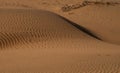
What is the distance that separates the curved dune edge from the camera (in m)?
7.32

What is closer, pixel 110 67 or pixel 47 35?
Result: pixel 110 67

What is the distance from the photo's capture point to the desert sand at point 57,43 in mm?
7414

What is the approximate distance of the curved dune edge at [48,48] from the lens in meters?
7.32

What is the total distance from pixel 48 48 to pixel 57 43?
2.29 ft

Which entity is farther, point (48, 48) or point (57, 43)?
point (57, 43)

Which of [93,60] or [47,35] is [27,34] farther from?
[93,60]

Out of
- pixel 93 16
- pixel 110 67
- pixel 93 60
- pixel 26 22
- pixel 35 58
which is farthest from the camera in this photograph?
pixel 93 16

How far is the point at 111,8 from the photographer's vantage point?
19.8 meters

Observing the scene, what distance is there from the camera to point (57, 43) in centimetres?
1133

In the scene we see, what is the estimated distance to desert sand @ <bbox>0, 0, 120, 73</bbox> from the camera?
741 centimetres

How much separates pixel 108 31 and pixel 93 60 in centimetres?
852

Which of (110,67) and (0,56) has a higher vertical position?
(110,67)

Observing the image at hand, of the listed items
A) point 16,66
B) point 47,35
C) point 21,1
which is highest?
point 16,66

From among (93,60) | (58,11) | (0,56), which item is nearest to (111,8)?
(58,11)
